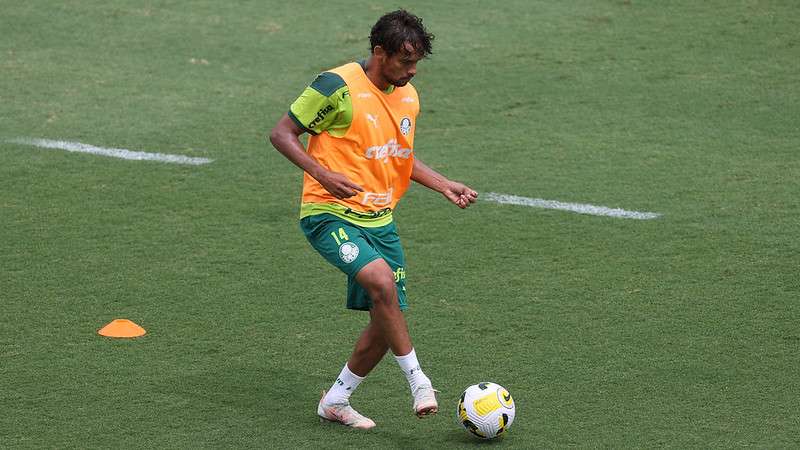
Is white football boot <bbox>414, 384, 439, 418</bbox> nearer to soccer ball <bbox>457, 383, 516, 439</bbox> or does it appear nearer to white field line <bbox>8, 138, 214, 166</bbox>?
soccer ball <bbox>457, 383, 516, 439</bbox>

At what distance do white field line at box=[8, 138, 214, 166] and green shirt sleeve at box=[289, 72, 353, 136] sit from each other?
15.5 feet

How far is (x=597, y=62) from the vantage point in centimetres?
1332

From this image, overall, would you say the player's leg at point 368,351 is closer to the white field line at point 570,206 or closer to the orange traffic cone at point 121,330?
the orange traffic cone at point 121,330

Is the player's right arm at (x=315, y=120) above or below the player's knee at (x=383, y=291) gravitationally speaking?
above

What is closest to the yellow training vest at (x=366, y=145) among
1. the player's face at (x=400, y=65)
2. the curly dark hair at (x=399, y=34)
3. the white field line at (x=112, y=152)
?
the player's face at (x=400, y=65)

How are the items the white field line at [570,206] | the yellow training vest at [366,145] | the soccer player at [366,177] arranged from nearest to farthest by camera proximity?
the soccer player at [366,177] < the yellow training vest at [366,145] < the white field line at [570,206]

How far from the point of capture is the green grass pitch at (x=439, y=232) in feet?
22.2

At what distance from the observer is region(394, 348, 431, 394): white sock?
6262 millimetres

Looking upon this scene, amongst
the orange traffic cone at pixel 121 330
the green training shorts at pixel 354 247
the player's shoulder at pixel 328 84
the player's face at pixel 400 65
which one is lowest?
the orange traffic cone at pixel 121 330

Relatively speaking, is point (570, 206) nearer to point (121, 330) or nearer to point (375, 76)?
point (121, 330)

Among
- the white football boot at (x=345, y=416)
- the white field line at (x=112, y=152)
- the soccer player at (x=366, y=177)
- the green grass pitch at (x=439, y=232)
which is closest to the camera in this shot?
the soccer player at (x=366, y=177)

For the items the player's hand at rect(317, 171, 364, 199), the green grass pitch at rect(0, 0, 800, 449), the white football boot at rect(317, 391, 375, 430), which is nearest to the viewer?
the player's hand at rect(317, 171, 364, 199)

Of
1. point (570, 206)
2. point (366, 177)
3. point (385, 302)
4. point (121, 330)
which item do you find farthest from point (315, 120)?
point (570, 206)

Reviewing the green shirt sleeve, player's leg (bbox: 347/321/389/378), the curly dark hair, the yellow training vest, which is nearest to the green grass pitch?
player's leg (bbox: 347/321/389/378)
